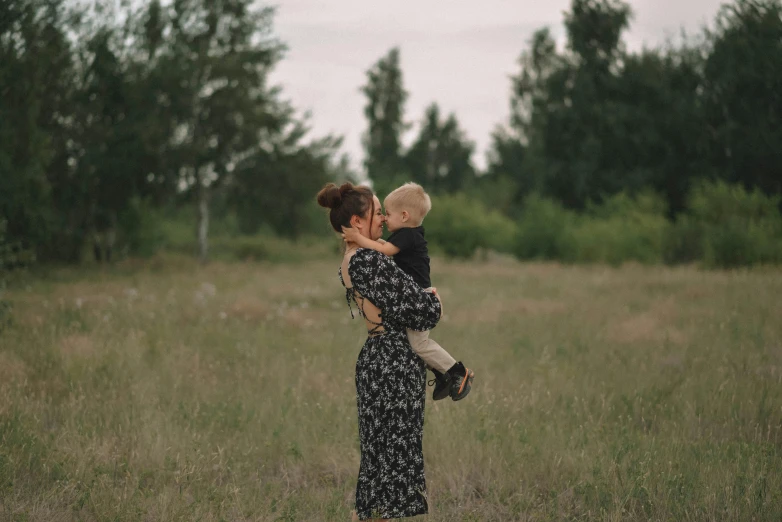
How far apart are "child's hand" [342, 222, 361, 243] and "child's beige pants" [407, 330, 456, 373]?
0.58m

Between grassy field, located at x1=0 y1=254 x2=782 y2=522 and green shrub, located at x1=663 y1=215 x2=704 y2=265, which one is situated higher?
green shrub, located at x1=663 y1=215 x2=704 y2=265

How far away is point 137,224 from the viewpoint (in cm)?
2672

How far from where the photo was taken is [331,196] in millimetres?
3490


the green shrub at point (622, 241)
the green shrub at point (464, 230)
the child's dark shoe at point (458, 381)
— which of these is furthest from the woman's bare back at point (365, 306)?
the green shrub at point (464, 230)

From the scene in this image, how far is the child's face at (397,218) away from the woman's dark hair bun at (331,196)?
27 centimetres

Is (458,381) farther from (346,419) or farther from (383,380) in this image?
(346,419)

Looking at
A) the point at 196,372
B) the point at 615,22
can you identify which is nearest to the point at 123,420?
the point at 196,372

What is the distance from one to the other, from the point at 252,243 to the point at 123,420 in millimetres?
30077

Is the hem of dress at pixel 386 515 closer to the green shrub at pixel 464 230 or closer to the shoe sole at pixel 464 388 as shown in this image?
the shoe sole at pixel 464 388

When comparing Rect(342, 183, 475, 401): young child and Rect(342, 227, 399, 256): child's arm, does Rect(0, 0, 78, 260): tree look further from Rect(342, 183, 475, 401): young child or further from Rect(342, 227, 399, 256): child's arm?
Rect(342, 183, 475, 401): young child

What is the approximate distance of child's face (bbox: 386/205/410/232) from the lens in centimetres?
343

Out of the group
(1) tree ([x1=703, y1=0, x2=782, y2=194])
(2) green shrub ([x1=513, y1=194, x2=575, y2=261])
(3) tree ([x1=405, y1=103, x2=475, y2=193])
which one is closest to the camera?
(1) tree ([x1=703, y1=0, x2=782, y2=194])

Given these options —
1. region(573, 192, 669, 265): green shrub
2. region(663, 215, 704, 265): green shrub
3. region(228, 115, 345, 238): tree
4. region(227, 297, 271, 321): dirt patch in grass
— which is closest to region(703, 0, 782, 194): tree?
region(663, 215, 704, 265): green shrub

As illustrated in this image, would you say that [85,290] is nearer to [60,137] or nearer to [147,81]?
[60,137]
